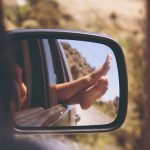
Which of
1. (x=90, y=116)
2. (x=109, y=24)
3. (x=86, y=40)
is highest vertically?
(x=109, y=24)

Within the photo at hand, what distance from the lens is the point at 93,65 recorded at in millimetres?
2061

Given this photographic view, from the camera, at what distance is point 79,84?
2.08m

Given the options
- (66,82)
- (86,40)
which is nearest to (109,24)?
(86,40)

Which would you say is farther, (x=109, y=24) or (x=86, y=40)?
(x=109, y=24)

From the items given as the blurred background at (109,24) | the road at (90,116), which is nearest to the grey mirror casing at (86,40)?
the road at (90,116)

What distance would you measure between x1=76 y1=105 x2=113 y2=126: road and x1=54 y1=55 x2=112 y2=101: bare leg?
6cm

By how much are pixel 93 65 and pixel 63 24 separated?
17.6ft

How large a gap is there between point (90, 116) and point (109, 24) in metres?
5.54

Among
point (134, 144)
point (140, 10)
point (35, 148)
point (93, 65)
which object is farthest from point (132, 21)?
point (35, 148)

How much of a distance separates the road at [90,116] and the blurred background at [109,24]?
4.14m

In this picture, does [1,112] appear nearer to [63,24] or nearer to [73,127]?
[73,127]

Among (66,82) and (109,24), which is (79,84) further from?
(109,24)

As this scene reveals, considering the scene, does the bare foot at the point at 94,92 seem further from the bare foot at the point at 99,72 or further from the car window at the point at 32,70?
the car window at the point at 32,70

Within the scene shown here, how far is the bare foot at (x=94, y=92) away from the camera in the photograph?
2.07m
